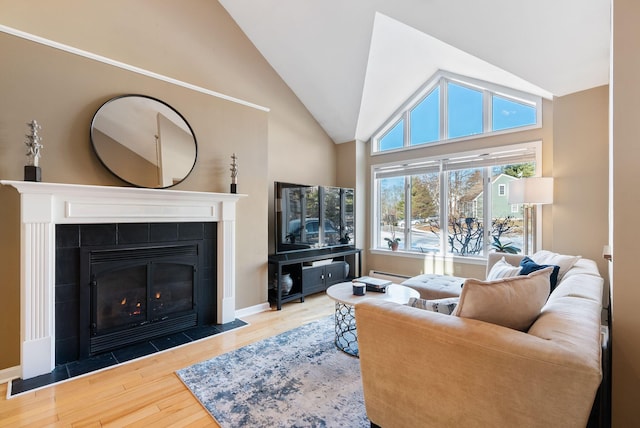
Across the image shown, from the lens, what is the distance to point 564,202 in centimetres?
330

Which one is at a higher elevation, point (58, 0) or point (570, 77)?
point (58, 0)

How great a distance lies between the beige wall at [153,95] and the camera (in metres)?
2.30

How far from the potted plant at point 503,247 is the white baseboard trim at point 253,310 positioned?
10.2 feet

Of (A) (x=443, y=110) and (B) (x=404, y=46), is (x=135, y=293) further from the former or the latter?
(A) (x=443, y=110)

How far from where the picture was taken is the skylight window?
395cm

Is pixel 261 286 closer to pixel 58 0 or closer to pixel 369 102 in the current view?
pixel 369 102

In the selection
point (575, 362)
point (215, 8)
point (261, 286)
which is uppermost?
point (215, 8)

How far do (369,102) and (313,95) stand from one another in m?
0.87

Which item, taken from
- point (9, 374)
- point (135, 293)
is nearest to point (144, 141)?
point (135, 293)

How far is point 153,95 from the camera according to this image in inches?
117

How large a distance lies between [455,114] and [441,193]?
1191mm

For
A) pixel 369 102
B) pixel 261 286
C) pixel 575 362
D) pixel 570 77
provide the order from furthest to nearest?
pixel 369 102 < pixel 261 286 < pixel 570 77 < pixel 575 362

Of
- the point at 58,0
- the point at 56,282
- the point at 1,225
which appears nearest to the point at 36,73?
the point at 58,0

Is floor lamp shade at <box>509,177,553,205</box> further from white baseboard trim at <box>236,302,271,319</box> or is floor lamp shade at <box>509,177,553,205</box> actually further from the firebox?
the firebox
